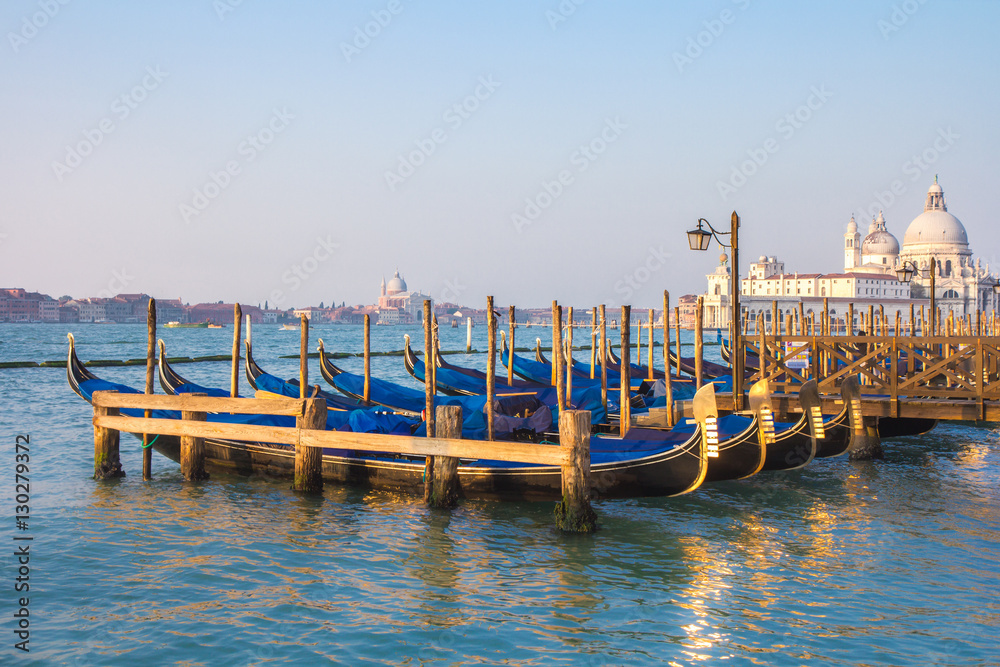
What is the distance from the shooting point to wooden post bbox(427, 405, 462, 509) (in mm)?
6781

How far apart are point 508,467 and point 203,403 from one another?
291 cm

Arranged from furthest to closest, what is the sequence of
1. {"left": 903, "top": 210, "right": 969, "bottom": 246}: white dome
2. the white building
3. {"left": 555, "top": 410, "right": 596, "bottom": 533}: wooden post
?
{"left": 903, "top": 210, "right": 969, "bottom": 246}: white dome → the white building → {"left": 555, "top": 410, "right": 596, "bottom": 533}: wooden post

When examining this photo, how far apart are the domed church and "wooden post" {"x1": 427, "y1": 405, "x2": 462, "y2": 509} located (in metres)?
77.3

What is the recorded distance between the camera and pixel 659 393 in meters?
11.9

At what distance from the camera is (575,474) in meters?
6.05

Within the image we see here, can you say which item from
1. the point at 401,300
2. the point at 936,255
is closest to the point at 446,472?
the point at 936,255

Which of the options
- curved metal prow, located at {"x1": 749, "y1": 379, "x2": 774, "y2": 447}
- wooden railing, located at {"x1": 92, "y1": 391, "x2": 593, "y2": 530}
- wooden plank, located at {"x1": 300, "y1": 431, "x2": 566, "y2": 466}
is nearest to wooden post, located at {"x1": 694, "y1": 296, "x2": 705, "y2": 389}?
curved metal prow, located at {"x1": 749, "y1": 379, "x2": 774, "y2": 447}

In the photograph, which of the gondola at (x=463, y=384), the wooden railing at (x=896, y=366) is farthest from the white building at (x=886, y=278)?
the wooden railing at (x=896, y=366)

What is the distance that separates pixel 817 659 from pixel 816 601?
85 cm

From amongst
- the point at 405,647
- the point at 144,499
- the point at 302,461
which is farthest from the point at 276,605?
the point at 144,499

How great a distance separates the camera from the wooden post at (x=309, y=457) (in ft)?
23.9

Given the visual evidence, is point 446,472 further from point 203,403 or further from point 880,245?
point 880,245

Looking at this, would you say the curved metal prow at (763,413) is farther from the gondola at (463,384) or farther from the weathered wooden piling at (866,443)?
the gondola at (463,384)

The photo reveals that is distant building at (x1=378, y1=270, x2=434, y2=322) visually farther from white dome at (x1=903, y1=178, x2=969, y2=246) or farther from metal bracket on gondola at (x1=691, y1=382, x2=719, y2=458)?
metal bracket on gondola at (x1=691, y1=382, x2=719, y2=458)
